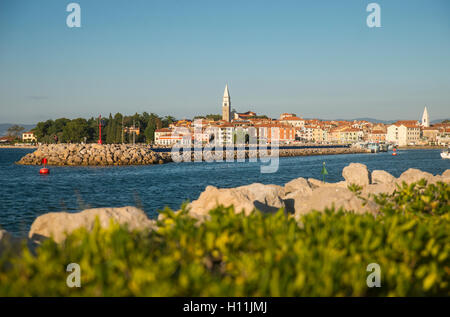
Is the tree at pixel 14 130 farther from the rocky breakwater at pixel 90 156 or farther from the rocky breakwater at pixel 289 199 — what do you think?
the rocky breakwater at pixel 289 199

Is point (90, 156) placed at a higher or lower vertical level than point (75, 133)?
lower

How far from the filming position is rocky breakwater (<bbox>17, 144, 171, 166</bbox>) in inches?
1905

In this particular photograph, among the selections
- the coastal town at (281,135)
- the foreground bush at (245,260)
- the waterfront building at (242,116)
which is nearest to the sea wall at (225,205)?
the foreground bush at (245,260)

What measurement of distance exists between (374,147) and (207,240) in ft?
331

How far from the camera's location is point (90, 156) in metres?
48.8

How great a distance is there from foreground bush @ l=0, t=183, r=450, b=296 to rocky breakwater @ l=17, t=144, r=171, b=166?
46.4m

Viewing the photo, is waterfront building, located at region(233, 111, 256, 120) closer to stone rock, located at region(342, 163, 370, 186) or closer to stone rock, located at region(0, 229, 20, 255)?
stone rock, located at region(342, 163, 370, 186)

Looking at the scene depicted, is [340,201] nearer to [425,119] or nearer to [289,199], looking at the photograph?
[289,199]

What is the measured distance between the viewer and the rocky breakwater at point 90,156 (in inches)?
1905

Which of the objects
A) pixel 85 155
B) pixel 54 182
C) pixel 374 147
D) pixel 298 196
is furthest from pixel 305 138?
pixel 298 196

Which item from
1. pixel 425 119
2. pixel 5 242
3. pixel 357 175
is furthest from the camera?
pixel 425 119

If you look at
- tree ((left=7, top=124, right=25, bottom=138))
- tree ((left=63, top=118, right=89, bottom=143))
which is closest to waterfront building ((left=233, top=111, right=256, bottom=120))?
tree ((left=63, top=118, right=89, bottom=143))

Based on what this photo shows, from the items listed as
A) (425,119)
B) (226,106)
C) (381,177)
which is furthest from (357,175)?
(425,119)

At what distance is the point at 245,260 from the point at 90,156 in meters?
48.3
